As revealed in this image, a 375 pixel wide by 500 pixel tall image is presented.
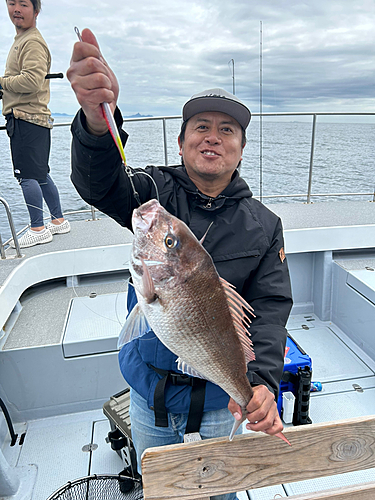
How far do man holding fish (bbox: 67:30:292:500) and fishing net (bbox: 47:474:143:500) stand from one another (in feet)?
2.00

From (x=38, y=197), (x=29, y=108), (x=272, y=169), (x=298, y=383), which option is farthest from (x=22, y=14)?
(x=272, y=169)

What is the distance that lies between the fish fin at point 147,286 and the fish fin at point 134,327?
Answer: 12 cm

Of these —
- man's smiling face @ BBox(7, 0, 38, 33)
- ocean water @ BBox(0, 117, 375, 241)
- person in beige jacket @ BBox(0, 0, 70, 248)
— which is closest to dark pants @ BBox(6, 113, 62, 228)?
person in beige jacket @ BBox(0, 0, 70, 248)

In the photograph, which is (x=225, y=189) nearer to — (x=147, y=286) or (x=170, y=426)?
(x=147, y=286)

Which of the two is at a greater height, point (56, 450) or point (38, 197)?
point (38, 197)

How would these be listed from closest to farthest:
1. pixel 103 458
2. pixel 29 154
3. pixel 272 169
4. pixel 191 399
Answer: pixel 191 399 < pixel 103 458 < pixel 29 154 < pixel 272 169

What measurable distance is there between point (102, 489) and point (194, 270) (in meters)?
1.93

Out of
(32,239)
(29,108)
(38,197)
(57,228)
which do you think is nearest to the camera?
(29,108)

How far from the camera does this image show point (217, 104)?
147cm

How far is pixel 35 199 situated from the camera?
380 cm

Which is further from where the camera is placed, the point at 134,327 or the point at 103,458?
the point at 103,458

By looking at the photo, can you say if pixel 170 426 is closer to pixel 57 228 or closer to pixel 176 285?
pixel 176 285

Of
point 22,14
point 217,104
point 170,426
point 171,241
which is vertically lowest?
point 170,426

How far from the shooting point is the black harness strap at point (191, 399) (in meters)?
1.58
